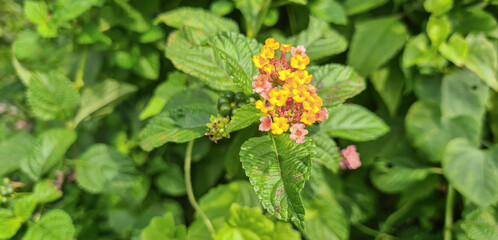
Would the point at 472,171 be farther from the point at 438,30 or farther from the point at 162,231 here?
the point at 162,231

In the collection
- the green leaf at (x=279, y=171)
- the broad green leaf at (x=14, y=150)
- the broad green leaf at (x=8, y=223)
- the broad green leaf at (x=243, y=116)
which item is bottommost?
the broad green leaf at (x=14, y=150)

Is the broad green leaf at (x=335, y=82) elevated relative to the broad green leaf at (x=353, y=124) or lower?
elevated

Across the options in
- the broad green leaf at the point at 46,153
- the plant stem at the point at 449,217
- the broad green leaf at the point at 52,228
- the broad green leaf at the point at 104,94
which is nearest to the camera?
the broad green leaf at the point at 52,228

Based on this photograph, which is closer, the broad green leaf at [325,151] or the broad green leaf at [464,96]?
the broad green leaf at [325,151]

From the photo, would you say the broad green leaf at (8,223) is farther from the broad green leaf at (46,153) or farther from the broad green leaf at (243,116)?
the broad green leaf at (243,116)

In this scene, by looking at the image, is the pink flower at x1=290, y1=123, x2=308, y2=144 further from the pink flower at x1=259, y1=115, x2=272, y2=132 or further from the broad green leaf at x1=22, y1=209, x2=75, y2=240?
the broad green leaf at x1=22, y1=209, x2=75, y2=240

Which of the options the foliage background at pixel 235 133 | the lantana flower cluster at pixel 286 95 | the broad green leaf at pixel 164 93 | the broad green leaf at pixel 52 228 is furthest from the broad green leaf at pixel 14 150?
the lantana flower cluster at pixel 286 95
